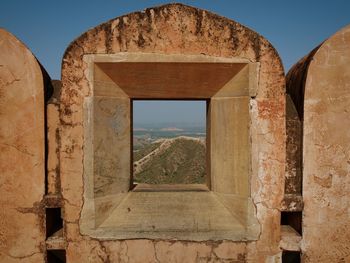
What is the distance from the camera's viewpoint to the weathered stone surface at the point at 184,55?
Answer: 8.59 ft

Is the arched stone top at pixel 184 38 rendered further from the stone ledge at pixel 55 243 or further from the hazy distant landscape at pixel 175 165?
the hazy distant landscape at pixel 175 165

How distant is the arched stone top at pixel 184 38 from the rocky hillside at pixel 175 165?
9.68 meters

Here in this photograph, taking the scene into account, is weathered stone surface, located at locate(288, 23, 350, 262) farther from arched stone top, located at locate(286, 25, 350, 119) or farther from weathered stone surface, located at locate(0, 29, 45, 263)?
weathered stone surface, located at locate(0, 29, 45, 263)

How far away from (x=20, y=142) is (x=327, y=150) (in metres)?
2.98

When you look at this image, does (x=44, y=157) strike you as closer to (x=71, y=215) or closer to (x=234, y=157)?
(x=71, y=215)

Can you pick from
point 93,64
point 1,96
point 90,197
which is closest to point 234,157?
point 90,197

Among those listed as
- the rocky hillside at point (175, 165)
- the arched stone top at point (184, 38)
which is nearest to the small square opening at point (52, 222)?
the arched stone top at point (184, 38)

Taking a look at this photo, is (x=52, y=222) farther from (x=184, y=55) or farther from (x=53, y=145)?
(x=184, y=55)

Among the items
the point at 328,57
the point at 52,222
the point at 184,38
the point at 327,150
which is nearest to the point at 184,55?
the point at 184,38

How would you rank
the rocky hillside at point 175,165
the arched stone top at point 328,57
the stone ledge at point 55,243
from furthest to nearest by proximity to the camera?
the rocky hillside at point 175,165, the stone ledge at point 55,243, the arched stone top at point 328,57

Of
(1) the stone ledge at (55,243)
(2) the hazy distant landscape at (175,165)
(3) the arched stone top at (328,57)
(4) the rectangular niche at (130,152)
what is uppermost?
(3) the arched stone top at (328,57)

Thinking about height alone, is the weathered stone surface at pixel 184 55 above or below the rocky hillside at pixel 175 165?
above

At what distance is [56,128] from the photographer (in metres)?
2.69

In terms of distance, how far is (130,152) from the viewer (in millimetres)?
3018
